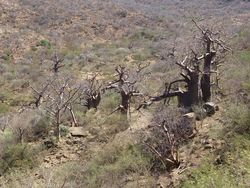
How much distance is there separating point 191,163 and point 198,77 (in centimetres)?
333

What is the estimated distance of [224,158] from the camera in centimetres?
805

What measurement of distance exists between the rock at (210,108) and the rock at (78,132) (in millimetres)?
3941

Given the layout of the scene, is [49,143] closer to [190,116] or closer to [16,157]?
[16,157]

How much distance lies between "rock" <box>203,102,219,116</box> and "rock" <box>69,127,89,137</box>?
3.94 metres

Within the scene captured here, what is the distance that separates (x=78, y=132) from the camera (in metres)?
12.5

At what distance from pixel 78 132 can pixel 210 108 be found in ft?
14.2

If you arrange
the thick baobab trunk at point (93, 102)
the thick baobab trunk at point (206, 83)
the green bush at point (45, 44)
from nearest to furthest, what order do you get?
the thick baobab trunk at point (206, 83), the thick baobab trunk at point (93, 102), the green bush at point (45, 44)

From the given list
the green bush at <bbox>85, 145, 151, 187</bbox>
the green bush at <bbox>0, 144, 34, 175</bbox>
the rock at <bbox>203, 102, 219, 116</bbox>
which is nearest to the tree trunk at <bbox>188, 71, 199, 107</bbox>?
the rock at <bbox>203, 102, 219, 116</bbox>

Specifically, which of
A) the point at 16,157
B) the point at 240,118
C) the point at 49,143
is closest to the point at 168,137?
the point at 240,118

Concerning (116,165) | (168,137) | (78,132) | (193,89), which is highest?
(193,89)

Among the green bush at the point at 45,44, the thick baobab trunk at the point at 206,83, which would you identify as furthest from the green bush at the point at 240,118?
the green bush at the point at 45,44

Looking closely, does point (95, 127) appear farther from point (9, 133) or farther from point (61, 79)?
point (61, 79)

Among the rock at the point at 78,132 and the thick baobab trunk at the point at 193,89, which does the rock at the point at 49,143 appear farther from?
the thick baobab trunk at the point at 193,89

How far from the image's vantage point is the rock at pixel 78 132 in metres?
12.4
